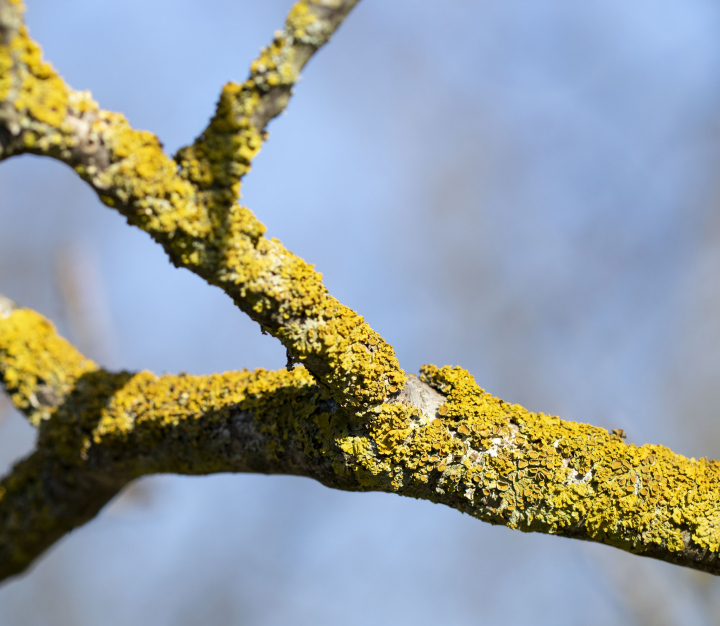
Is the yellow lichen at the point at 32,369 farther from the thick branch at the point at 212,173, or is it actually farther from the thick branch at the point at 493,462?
the thick branch at the point at 212,173

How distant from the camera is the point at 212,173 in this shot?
1.64 metres

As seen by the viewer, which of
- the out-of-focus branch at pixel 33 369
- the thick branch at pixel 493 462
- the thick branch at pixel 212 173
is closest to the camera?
the thick branch at pixel 212 173

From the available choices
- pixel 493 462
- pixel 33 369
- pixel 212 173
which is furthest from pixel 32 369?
pixel 493 462

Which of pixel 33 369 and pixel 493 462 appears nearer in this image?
pixel 493 462

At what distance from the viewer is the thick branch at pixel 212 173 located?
1.48 m

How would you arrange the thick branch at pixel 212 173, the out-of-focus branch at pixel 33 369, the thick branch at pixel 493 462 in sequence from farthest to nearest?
the out-of-focus branch at pixel 33 369 → the thick branch at pixel 493 462 → the thick branch at pixel 212 173

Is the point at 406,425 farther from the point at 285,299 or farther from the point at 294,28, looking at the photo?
the point at 294,28

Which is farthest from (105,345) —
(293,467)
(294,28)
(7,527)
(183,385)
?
(294,28)

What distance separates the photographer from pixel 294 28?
4.96ft

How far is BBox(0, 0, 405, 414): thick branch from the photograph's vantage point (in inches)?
58.4

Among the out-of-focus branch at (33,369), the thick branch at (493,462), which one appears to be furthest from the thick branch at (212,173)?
the out-of-focus branch at (33,369)

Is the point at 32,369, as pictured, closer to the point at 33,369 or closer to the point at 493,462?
the point at 33,369

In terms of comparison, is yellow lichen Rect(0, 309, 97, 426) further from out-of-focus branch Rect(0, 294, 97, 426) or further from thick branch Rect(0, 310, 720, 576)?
thick branch Rect(0, 310, 720, 576)

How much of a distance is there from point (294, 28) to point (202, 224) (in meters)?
0.57
